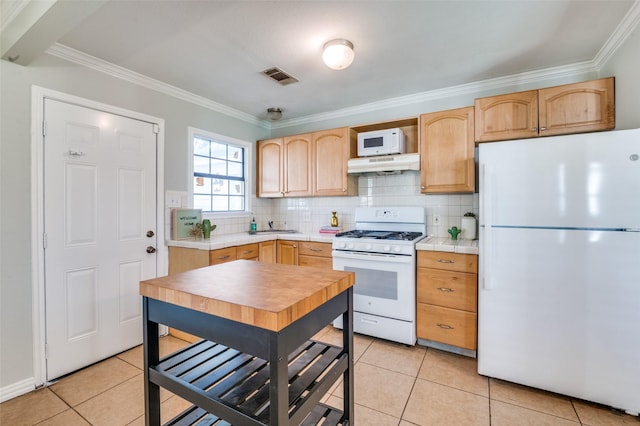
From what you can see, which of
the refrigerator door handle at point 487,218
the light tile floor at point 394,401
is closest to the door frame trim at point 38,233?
the light tile floor at point 394,401

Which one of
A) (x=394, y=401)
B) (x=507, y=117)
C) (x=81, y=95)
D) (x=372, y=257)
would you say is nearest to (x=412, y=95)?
(x=507, y=117)

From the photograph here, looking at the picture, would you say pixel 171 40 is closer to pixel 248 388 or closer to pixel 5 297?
pixel 5 297

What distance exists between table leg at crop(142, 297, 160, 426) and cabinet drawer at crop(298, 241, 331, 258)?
6.88 feet

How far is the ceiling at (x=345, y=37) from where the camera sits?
1.78m

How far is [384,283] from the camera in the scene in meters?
2.68

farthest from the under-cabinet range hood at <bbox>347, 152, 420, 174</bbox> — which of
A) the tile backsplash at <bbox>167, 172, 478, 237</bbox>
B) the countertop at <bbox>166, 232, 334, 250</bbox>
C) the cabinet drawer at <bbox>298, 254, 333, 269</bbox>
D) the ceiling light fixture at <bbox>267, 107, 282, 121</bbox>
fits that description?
the ceiling light fixture at <bbox>267, 107, 282, 121</bbox>

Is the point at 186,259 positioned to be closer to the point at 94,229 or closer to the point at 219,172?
the point at 94,229

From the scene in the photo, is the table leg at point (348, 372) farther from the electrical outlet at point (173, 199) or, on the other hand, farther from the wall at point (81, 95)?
the electrical outlet at point (173, 199)

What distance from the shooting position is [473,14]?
1.84 metres

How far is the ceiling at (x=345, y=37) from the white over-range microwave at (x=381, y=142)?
1.53ft

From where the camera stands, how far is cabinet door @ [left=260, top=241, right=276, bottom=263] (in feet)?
10.5

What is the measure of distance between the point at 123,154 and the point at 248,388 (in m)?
2.39

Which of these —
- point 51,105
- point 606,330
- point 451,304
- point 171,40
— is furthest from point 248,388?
point 51,105

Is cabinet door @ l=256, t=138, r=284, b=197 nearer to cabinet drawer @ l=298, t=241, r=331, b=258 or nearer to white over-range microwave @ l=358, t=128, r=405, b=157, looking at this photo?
cabinet drawer @ l=298, t=241, r=331, b=258
